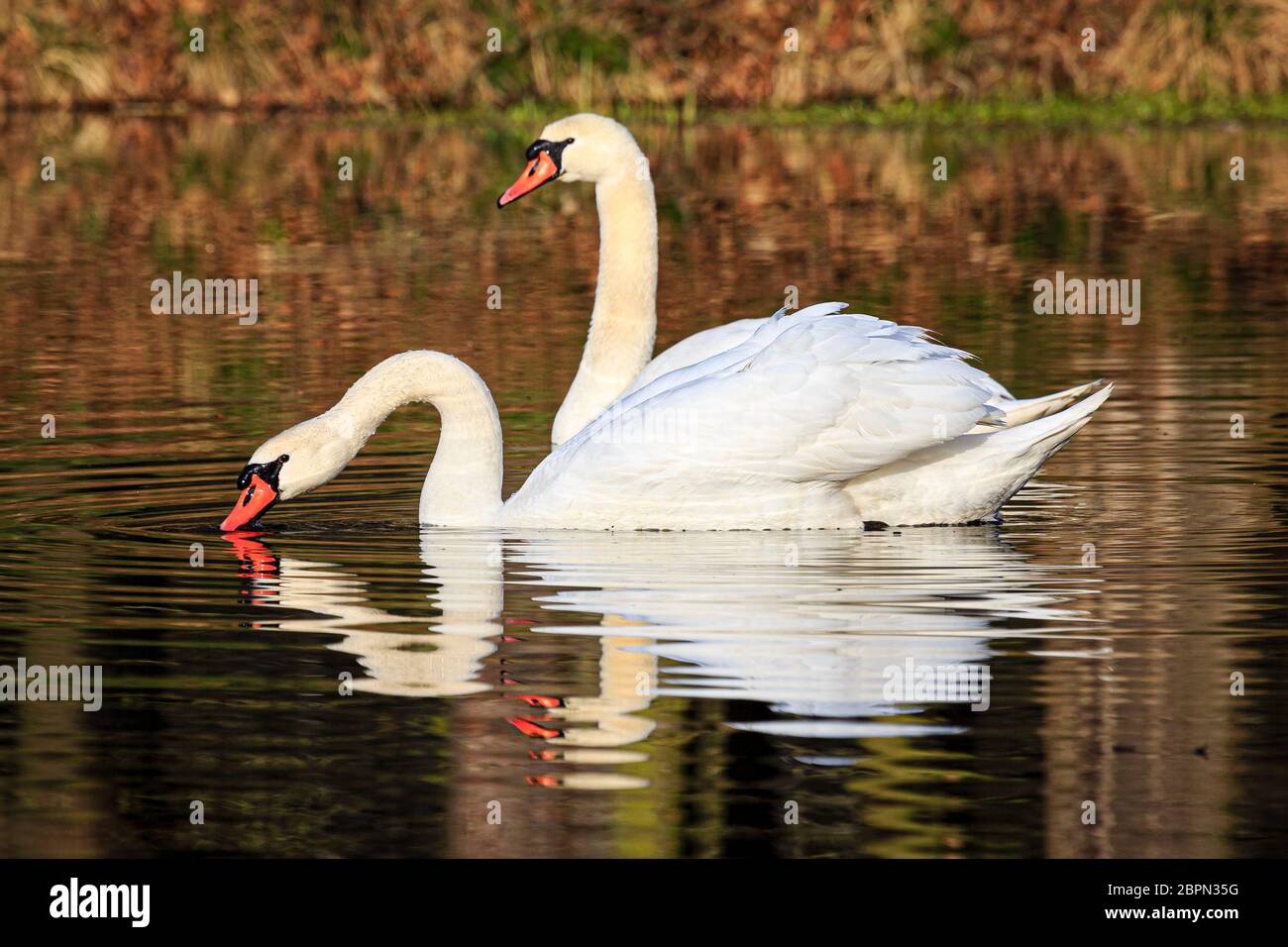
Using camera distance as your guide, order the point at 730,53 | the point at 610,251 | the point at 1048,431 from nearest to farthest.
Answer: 1. the point at 1048,431
2. the point at 610,251
3. the point at 730,53

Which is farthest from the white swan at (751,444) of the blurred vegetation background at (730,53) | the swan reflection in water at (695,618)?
the blurred vegetation background at (730,53)

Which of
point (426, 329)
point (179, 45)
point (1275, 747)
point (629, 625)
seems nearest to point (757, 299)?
point (426, 329)

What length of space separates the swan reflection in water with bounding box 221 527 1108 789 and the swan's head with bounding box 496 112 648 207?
3.06 m

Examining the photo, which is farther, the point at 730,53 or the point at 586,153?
the point at 730,53

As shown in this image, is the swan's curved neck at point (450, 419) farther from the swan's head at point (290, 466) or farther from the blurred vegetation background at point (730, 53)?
the blurred vegetation background at point (730, 53)

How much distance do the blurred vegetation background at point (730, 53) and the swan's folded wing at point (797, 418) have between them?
72.1ft

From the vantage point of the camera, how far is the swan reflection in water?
6.63 metres

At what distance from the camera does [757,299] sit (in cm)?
1712

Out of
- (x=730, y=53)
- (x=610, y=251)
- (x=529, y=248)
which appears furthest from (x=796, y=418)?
(x=730, y=53)

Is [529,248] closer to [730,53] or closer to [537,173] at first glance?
[537,173]

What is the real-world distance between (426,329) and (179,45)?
1950cm

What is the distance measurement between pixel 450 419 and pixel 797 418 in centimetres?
138

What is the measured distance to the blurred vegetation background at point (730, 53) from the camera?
30469 millimetres

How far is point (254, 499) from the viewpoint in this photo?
30.7ft
